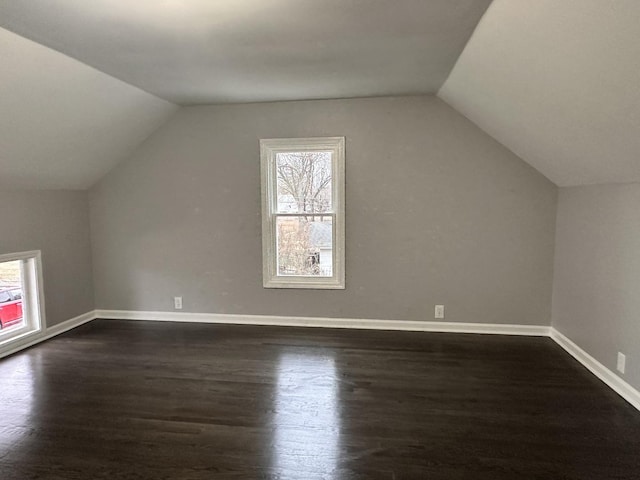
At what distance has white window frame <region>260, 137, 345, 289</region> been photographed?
4.20 m

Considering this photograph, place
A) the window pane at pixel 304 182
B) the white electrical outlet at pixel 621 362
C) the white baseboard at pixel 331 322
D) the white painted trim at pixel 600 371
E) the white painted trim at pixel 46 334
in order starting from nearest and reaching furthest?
the white painted trim at pixel 600 371 → the white electrical outlet at pixel 621 362 → the white painted trim at pixel 46 334 → the white baseboard at pixel 331 322 → the window pane at pixel 304 182

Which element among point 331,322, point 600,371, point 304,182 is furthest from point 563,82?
point 331,322

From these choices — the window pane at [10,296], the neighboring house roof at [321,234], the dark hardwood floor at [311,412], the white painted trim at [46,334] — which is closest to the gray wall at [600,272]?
the dark hardwood floor at [311,412]

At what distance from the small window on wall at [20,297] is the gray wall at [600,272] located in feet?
16.5

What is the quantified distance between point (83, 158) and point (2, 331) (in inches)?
70.2

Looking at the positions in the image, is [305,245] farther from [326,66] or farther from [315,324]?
[326,66]

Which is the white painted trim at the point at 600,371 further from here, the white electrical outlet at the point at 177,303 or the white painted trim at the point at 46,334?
the white painted trim at the point at 46,334

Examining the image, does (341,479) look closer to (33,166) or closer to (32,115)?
(32,115)

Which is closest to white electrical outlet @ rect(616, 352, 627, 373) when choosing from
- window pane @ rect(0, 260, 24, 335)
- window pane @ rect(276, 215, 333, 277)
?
window pane @ rect(276, 215, 333, 277)

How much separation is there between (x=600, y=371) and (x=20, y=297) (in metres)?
5.18

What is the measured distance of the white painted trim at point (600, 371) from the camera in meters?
2.75

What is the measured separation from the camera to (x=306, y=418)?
258 cm

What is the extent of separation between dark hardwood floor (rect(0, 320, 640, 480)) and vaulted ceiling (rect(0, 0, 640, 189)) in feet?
5.35

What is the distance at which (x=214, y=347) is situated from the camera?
3828 millimetres
